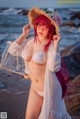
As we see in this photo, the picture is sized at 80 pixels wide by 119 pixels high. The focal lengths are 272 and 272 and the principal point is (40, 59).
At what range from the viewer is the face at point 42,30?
179 cm

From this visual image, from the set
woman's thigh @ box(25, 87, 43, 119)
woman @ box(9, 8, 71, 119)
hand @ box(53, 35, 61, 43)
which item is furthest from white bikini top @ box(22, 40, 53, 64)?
woman's thigh @ box(25, 87, 43, 119)

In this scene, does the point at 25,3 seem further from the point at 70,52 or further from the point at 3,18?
the point at 70,52

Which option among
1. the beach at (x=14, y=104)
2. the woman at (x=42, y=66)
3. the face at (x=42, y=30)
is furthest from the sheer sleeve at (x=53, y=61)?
the beach at (x=14, y=104)

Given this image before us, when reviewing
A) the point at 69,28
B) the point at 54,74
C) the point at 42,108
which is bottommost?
the point at 42,108

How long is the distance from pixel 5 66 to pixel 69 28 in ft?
1.67

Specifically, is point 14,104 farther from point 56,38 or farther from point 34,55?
point 56,38

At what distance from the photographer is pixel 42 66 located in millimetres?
1771

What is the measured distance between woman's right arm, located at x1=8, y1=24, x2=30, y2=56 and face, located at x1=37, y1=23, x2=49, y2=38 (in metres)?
0.08

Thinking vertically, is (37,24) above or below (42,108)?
above

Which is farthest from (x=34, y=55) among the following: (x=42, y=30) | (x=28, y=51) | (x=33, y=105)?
(x=33, y=105)

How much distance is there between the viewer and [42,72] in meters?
1.78

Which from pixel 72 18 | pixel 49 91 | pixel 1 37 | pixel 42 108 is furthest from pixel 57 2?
pixel 42 108

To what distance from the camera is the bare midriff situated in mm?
1779

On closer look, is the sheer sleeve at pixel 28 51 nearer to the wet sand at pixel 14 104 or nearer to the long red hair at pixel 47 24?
the long red hair at pixel 47 24
